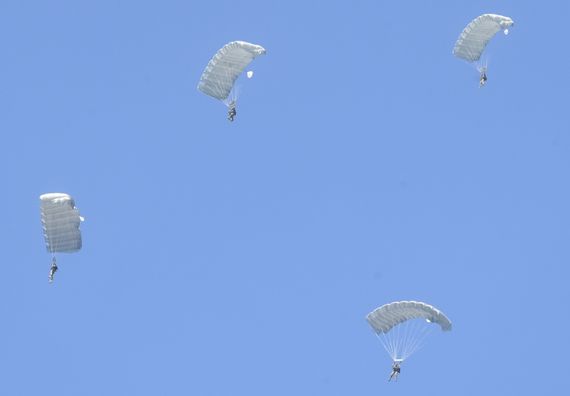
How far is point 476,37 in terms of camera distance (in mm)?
86250

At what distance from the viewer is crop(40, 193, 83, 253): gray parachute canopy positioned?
7769 centimetres

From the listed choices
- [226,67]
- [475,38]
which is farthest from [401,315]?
[475,38]

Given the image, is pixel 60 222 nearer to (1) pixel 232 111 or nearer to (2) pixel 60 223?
(2) pixel 60 223

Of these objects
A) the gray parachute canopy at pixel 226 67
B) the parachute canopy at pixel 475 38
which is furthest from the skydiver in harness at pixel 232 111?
the parachute canopy at pixel 475 38

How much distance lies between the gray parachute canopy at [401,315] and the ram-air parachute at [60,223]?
12395mm

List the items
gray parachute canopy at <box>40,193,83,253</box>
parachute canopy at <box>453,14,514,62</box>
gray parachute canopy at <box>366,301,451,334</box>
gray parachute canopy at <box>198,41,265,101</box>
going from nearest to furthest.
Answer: gray parachute canopy at <box>366,301,451,334</box>, gray parachute canopy at <box>40,193,83,253</box>, gray parachute canopy at <box>198,41,265,101</box>, parachute canopy at <box>453,14,514,62</box>

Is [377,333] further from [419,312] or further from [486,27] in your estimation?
[486,27]

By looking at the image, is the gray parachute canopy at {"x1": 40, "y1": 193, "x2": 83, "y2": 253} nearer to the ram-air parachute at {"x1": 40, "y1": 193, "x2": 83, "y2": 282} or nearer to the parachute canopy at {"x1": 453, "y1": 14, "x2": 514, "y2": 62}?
the ram-air parachute at {"x1": 40, "y1": 193, "x2": 83, "y2": 282}

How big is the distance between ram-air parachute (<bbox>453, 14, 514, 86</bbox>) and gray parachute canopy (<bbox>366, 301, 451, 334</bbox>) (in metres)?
14.2

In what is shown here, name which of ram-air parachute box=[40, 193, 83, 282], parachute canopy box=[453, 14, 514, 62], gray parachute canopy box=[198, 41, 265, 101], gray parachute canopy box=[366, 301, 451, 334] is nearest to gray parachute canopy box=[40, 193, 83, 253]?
ram-air parachute box=[40, 193, 83, 282]

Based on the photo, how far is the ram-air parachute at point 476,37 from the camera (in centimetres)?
8544

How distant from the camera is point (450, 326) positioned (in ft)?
246

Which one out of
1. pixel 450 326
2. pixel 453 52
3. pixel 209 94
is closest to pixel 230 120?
pixel 209 94

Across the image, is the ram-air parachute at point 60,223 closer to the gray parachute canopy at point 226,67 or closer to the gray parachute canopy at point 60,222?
the gray parachute canopy at point 60,222
